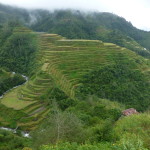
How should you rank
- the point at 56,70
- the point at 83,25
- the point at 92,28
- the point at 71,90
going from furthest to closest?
the point at 83,25 < the point at 92,28 < the point at 56,70 < the point at 71,90

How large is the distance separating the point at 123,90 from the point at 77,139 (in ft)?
→ 75.0

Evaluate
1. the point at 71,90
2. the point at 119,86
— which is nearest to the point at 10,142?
the point at 71,90

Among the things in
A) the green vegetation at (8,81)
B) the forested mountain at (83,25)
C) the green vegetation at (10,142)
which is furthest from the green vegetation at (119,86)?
the forested mountain at (83,25)

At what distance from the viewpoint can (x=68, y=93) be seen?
30469 millimetres

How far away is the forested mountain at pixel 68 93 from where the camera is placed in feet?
42.9

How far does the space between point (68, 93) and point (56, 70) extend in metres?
5.74

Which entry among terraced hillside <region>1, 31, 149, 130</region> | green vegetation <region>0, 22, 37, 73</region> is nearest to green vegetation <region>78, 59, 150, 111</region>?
terraced hillside <region>1, 31, 149, 130</region>

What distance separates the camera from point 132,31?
118m

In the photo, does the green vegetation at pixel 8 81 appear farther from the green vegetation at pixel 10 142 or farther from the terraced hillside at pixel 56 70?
the green vegetation at pixel 10 142

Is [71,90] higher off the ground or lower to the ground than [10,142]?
higher

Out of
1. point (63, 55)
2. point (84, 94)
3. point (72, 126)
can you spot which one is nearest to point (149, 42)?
point (63, 55)

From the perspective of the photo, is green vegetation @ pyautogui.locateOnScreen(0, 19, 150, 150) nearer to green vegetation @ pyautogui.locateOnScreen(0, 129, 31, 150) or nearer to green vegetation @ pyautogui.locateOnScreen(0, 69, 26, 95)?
green vegetation @ pyautogui.locateOnScreen(0, 129, 31, 150)

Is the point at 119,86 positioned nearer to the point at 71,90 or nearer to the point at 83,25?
the point at 71,90

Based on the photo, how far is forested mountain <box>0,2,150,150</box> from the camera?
1307 cm
